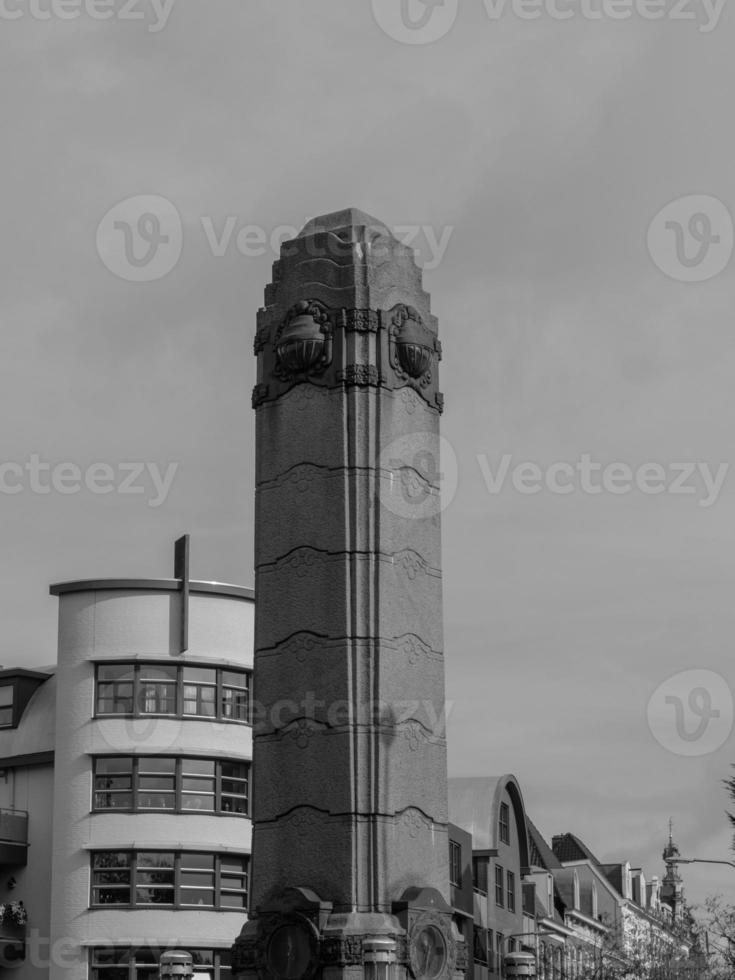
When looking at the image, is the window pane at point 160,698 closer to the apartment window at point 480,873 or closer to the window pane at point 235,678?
the window pane at point 235,678

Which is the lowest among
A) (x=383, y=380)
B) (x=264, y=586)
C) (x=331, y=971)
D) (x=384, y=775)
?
(x=331, y=971)

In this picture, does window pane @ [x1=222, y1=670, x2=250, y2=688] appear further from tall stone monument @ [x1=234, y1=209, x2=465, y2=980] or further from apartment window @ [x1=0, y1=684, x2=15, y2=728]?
tall stone monument @ [x1=234, y1=209, x2=465, y2=980]

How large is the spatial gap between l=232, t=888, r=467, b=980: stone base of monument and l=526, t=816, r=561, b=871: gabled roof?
5962 centimetres

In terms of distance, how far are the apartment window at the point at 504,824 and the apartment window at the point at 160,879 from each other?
58.2 feet

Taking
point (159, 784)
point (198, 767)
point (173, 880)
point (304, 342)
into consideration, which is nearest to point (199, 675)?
point (198, 767)

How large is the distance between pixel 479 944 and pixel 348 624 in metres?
41.3

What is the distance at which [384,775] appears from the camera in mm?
27281

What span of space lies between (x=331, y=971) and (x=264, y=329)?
1114 cm

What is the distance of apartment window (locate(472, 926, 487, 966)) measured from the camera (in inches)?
2596

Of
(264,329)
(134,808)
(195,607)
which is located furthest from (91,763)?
(264,329)

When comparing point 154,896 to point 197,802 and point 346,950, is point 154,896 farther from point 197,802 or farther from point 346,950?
point 346,950

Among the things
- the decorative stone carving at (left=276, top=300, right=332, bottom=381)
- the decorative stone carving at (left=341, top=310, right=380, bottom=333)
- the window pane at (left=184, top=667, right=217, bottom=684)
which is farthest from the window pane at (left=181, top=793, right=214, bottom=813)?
the decorative stone carving at (left=341, top=310, right=380, bottom=333)

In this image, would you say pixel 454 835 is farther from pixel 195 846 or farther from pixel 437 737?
pixel 437 737

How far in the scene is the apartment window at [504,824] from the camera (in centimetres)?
7104
